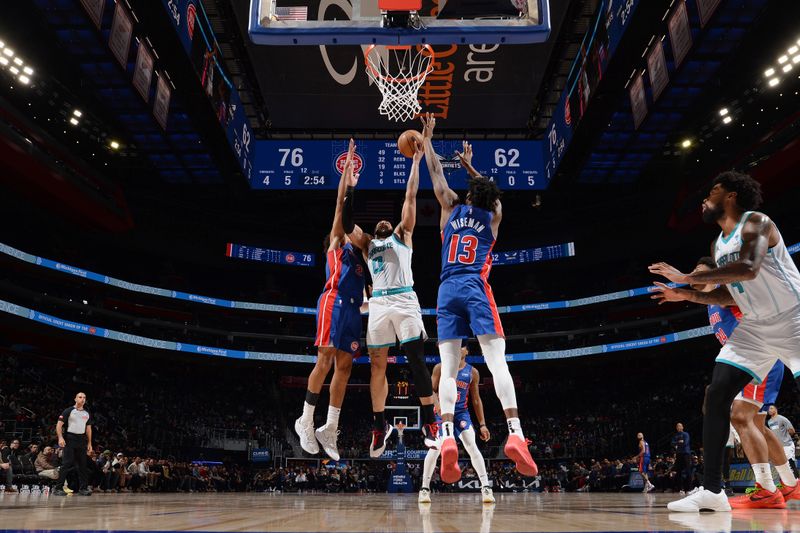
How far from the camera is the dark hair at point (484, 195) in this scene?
191 inches

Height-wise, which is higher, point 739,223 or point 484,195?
point 484,195

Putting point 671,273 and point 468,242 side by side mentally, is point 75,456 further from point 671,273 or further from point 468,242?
point 671,273

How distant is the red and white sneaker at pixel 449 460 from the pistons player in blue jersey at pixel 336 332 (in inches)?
58.8

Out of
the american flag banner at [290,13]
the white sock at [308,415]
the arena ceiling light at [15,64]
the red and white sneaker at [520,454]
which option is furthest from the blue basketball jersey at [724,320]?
the arena ceiling light at [15,64]

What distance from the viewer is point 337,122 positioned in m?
16.4

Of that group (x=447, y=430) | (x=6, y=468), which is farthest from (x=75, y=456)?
(x=447, y=430)

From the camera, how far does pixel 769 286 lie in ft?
11.1

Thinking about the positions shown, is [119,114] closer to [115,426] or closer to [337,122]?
[337,122]

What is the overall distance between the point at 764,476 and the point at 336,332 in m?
3.46

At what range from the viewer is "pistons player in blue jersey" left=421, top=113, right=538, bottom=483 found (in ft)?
14.0

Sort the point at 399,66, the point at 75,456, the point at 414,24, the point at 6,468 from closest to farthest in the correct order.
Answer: the point at 414,24 < the point at 75,456 < the point at 6,468 < the point at 399,66

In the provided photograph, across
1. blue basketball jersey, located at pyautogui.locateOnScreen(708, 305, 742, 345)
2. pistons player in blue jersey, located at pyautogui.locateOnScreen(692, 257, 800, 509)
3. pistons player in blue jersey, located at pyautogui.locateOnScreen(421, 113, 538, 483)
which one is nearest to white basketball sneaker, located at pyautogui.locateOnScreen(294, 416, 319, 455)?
pistons player in blue jersey, located at pyautogui.locateOnScreen(421, 113, 538, 483)

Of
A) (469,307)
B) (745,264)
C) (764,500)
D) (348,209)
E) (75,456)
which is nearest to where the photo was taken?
(745,264)

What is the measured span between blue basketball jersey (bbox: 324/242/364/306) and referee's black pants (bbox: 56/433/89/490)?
6184 mm
